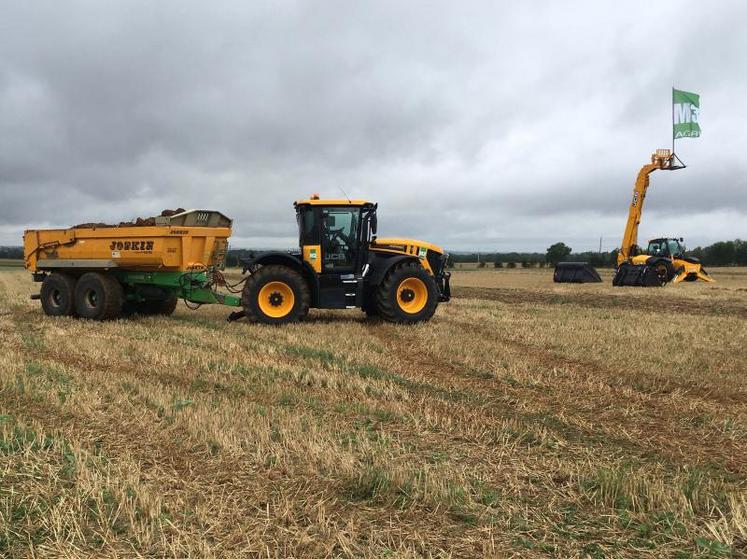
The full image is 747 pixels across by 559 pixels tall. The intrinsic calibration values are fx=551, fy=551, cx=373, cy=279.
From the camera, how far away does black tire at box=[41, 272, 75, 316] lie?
1152 centimetres

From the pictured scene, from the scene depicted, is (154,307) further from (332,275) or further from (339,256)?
(339,256)

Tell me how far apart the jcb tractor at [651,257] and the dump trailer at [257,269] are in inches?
703

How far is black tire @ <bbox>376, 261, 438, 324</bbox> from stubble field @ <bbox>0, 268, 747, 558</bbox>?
2.75 meters

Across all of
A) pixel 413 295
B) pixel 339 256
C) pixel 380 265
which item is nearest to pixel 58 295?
pixel 339 256

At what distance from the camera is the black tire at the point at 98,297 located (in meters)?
10.9

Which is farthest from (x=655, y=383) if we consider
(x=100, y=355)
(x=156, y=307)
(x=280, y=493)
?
(x=156, y=307)

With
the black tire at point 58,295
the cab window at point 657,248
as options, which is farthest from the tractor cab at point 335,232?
the cab window at point 657,248

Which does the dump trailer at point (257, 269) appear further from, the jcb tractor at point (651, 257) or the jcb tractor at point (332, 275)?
the jcb tractor at point (651, 257)

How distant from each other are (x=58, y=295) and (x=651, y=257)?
24799mm

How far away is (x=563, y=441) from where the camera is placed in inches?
169

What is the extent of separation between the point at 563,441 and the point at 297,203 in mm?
7761

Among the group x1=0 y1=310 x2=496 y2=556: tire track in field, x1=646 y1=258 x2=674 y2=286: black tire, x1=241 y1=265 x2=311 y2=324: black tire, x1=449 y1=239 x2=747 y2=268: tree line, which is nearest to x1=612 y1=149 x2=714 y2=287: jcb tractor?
x1=646 y1=258 x2=674 y2=286: black tire

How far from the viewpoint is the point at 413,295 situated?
11352 mm

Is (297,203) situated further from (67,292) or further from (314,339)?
(67,292)
